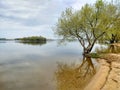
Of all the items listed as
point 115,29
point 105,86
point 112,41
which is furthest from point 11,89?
point 112,41

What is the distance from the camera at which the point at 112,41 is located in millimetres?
54906

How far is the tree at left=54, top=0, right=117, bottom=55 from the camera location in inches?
1238

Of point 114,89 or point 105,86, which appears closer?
point 114,89

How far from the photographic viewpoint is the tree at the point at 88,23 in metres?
31.4

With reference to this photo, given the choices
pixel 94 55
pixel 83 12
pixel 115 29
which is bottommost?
pixel 94 55

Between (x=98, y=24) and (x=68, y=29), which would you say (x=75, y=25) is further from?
(x=98, y=24)

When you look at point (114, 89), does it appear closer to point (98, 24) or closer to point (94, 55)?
point (94, 55)

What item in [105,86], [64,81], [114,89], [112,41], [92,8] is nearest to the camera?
[114,89]

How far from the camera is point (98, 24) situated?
1253 inches

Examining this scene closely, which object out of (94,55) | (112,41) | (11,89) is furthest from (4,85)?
(112,41)

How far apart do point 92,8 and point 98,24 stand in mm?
2666

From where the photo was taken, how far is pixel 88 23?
32219 millimetres

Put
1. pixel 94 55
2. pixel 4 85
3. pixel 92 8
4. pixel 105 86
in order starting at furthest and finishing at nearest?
1. pixel 92 8
2. pixel 94 55
3. pixel 4 85
4. pixel 105 86

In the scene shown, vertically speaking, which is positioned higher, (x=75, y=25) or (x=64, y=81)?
(x=75, y=25)
